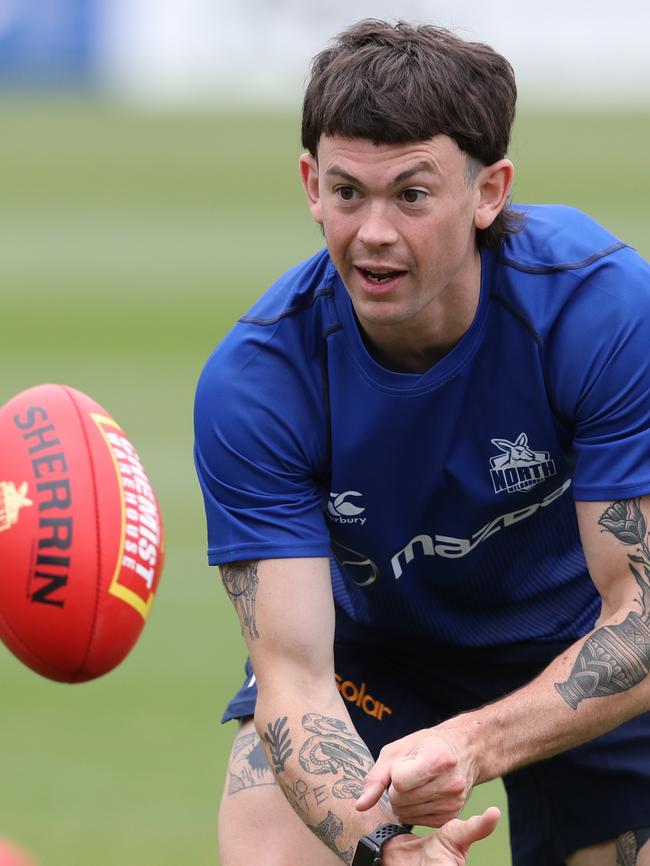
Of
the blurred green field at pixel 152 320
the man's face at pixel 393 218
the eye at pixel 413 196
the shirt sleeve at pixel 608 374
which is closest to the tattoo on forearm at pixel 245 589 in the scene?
the man's face at pixel 393 218

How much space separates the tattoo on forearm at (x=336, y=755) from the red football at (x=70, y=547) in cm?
87

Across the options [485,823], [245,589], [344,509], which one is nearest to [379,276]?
[344,509]

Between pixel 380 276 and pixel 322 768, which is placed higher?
pixel 380 276

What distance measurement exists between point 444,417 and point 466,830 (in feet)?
3.15

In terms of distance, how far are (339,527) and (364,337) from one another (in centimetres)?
47

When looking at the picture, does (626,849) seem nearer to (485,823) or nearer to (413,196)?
(485,823)

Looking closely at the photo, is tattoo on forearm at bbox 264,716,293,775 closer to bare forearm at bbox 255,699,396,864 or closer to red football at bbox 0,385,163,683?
bare forearm at bbox 255,699,396,864

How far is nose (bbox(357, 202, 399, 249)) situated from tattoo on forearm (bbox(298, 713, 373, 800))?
1.04 m

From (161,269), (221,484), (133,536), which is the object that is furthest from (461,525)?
(161,269)

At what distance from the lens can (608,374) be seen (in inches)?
146

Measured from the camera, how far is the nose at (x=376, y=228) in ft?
11.8

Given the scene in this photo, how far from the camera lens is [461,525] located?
13.3ft

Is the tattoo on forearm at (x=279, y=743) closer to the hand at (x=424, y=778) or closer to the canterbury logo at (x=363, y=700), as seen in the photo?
the hand at (x=424, y=778)

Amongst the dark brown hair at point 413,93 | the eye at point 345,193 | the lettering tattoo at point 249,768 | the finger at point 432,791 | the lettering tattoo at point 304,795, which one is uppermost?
the dark brown hair at point 413,93
